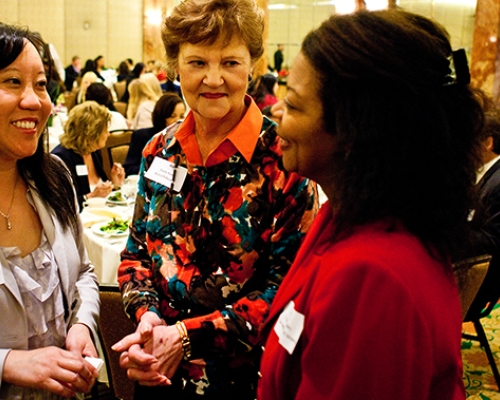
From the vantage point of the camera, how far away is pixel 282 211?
1.62m

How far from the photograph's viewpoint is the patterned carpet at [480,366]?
3475 millimetres

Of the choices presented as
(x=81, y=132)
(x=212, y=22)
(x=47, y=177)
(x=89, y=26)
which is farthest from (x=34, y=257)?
(x=89, y=26)

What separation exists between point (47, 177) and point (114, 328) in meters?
0.87

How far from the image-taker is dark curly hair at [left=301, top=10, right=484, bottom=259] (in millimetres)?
992

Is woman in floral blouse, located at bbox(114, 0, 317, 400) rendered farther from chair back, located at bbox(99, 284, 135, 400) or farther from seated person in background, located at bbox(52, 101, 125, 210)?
seated person in background, located at bbox(52, 101, 125, 210)

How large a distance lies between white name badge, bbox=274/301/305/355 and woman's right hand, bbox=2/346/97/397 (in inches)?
26.1

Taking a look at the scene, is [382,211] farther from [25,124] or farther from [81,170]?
[81,170]

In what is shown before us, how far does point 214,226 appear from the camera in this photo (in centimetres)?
164

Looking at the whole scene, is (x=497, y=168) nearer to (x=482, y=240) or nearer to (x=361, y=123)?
(x=482, y=240)

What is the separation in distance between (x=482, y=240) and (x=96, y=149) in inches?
112

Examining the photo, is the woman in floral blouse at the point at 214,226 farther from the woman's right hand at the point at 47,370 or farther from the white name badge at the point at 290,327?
the white name badge at the point at 290,327

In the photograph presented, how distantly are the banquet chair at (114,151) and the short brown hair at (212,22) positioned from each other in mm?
3652

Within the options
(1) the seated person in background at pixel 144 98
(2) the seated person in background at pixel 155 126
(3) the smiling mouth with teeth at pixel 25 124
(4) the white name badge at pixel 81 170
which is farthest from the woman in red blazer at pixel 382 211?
(1) the seated person in background at pixel 144 98

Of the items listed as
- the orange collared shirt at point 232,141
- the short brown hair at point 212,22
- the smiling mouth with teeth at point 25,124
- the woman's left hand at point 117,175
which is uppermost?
the short brown hair at point 212,22
